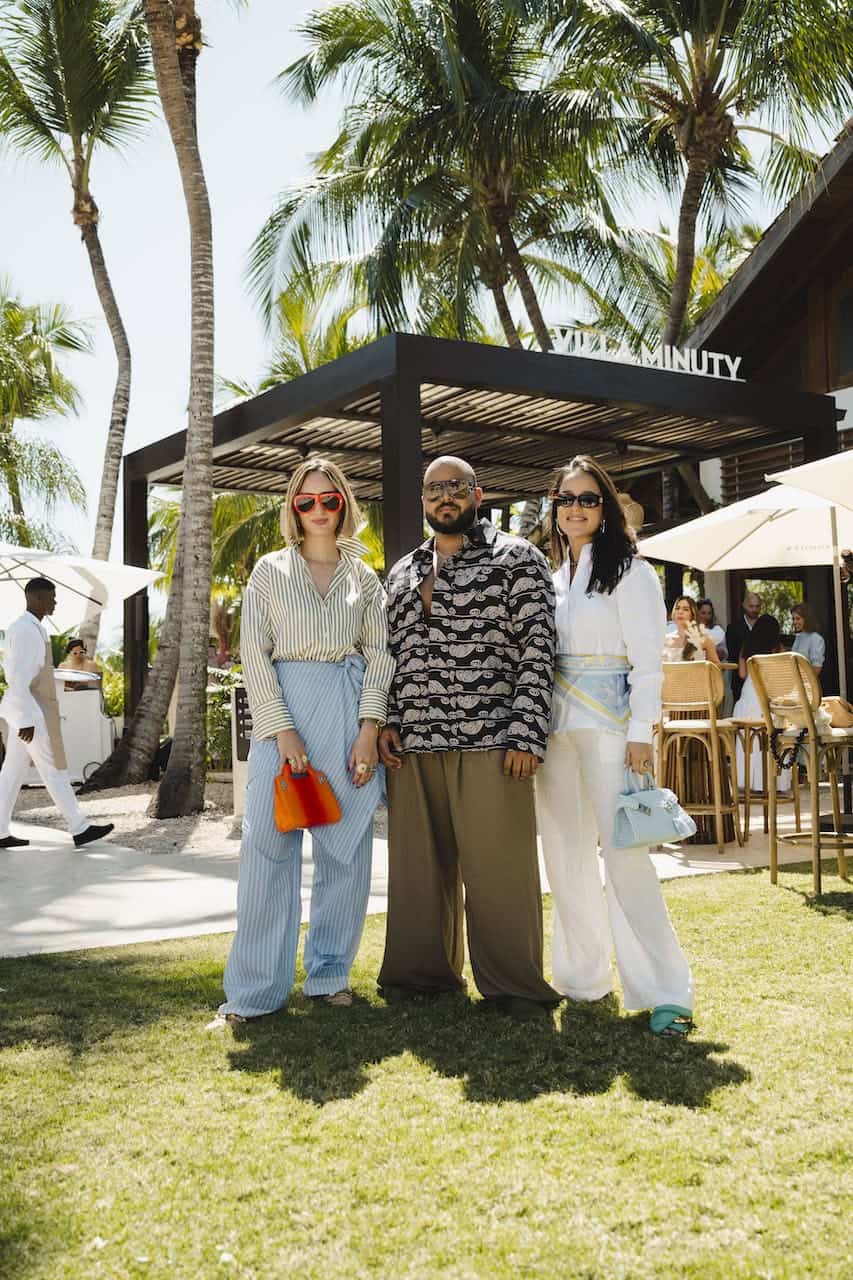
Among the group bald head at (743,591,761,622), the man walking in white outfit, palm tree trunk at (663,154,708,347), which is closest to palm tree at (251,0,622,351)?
palm tree trunk at (663,154,708,347)

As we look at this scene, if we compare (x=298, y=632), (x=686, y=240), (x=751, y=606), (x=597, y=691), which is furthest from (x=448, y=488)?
(x=686, y=240)

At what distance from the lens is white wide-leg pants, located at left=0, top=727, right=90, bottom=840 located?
27.9ft

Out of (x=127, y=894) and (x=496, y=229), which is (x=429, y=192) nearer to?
(x=496, y=229)

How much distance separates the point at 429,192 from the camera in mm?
17516

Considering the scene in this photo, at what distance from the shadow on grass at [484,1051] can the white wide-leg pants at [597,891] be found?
134mm

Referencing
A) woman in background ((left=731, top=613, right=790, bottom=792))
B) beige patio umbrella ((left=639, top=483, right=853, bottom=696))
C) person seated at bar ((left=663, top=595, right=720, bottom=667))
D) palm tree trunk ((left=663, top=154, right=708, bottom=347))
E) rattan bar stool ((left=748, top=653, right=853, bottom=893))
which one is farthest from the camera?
palm tree trunk ((left=663, top=154, right=708, bottom=347))

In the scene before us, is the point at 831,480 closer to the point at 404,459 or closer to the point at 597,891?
the point at 597,891

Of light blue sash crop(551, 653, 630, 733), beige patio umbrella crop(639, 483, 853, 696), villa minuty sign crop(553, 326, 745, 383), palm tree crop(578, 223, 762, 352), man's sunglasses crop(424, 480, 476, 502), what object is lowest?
light blue sash crop(551, 653, 630, 733)

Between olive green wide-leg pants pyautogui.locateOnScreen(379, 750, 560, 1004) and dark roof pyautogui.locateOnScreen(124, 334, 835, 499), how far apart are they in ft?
18.7

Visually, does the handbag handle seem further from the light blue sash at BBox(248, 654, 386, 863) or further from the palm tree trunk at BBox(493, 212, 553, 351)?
the palm tree trunk at BBox(493, 212, 553, 351)

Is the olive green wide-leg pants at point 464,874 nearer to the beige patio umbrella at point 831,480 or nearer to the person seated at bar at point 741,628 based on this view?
the beige patio umbrella at point 831,480

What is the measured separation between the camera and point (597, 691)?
4180mm

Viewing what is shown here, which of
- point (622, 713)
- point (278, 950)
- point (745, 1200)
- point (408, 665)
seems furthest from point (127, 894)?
point (745, 1200)

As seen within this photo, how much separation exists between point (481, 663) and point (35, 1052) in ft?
6.29
